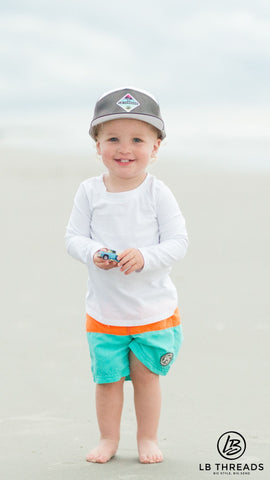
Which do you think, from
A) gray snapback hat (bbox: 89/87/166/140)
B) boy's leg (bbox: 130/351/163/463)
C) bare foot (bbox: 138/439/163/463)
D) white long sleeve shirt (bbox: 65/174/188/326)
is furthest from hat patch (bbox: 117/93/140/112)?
bare foot (bbox: 138/439/163/463)

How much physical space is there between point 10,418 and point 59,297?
2572mm

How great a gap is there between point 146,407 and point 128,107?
122 cm

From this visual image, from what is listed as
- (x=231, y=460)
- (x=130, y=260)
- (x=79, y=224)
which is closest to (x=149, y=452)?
(x=231, y=460)

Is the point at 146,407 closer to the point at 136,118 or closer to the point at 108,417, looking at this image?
the point at 108,417

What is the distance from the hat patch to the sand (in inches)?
55.8

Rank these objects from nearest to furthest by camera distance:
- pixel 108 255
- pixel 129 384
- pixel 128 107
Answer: pixel 108 255, pixel 128 107, pixel 129 384

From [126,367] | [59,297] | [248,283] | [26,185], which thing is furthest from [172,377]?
[26,185]

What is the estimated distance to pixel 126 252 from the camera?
10.3 ft

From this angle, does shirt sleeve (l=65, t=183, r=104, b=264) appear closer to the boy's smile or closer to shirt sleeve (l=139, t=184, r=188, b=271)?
the boy's smile

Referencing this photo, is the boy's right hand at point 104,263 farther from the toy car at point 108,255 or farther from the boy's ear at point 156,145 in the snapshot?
the boy's ear at point 156,145

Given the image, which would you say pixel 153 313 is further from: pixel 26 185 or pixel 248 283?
pixel 26 185

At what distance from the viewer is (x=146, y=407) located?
3.43 meters

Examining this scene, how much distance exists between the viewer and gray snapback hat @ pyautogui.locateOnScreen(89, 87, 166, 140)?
128 inches

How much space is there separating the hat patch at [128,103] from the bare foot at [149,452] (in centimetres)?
136
